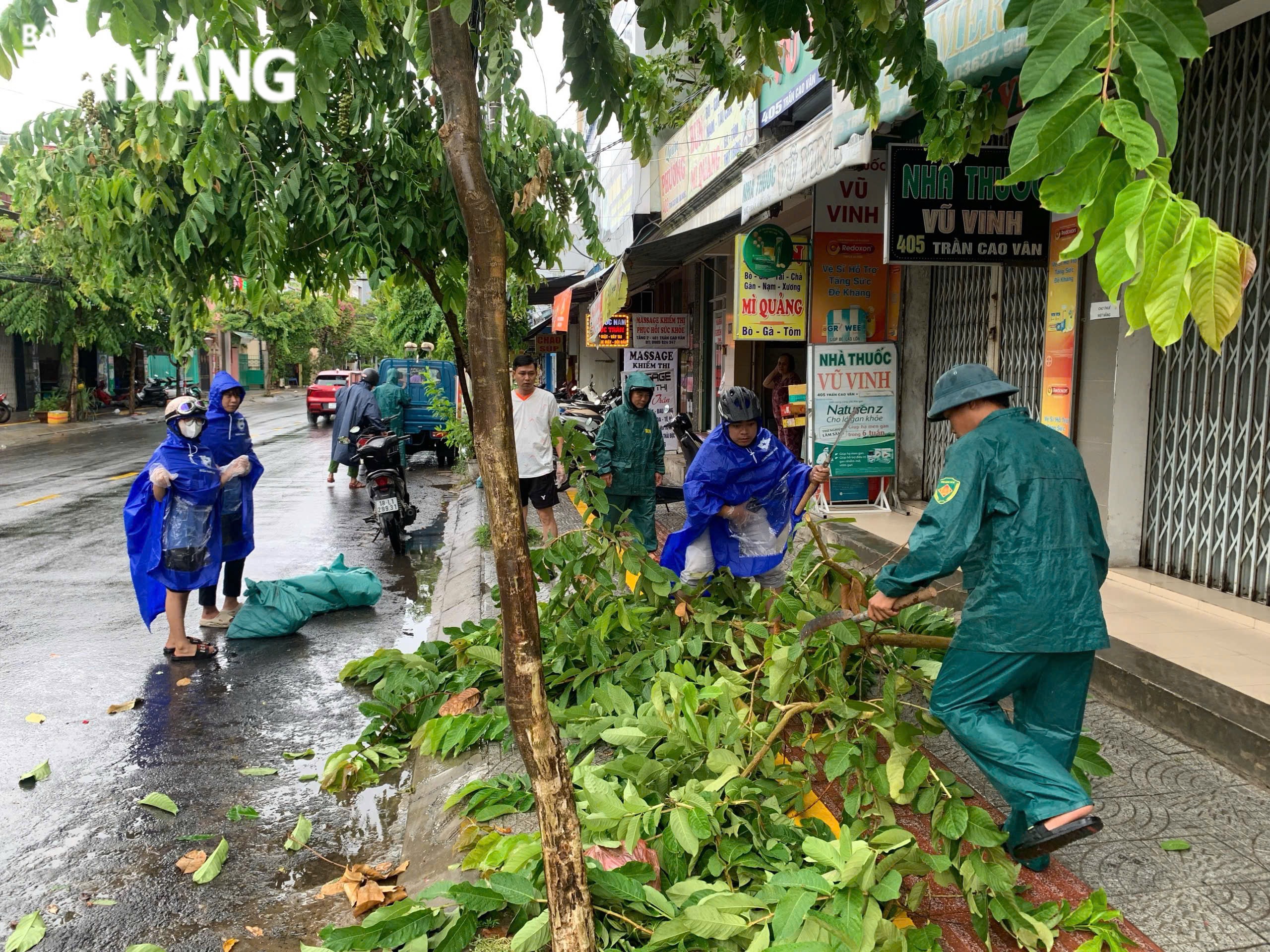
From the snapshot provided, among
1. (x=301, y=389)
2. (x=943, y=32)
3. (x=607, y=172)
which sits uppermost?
(x=607, y=172)

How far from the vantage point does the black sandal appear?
6.04 m

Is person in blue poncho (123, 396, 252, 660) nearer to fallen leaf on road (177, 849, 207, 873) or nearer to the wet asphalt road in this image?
the wet asphalt road

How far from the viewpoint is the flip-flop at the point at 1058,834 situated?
2.66 meters

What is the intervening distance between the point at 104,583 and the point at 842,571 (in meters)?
6.51

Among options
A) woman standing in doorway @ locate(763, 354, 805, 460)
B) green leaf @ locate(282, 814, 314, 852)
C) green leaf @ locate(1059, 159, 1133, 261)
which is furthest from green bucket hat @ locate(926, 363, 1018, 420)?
woman standing in doorway @ locate(763, 354, 805, 460)

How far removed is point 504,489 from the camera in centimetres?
238

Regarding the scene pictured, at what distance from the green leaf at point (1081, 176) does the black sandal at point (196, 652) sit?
5.86 m

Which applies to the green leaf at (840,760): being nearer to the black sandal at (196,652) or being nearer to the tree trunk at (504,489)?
the tree trunk at (504,489)

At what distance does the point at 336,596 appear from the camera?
720cm

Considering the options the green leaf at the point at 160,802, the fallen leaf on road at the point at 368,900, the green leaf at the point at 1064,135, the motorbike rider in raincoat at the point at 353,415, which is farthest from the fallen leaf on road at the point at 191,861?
the motorbike rider in raincoat at the point at 353,415

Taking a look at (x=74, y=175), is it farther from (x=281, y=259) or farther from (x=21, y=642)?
(x=21, y=642)

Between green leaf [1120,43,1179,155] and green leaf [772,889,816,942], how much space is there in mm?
1858

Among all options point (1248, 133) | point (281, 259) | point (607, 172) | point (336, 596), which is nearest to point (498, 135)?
point (281, 259)

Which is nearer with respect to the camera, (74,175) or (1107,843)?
(1107,843)
